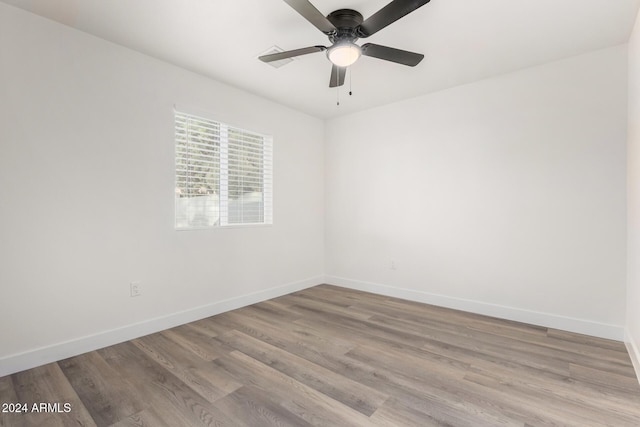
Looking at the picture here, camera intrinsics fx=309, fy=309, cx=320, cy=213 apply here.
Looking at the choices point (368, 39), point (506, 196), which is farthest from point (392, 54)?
point (506, 196)

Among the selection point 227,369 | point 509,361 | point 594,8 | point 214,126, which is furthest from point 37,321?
point 594,8

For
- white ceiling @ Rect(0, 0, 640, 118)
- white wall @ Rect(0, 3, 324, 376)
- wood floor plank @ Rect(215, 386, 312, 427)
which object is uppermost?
white ceiling @ Rect(0, 0, 640, 118)

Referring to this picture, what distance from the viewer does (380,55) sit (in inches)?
89.3

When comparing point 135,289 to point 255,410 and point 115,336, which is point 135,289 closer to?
point 115,336

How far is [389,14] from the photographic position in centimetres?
181

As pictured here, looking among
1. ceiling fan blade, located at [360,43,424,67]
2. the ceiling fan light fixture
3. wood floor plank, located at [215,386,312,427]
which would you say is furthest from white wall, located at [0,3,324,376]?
ceiling fan blade, located at [360,43,424,67]

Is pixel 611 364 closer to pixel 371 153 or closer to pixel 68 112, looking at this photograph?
pixel 371 153

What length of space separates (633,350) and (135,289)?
399cm

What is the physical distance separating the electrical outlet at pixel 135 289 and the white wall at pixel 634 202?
12.5ft

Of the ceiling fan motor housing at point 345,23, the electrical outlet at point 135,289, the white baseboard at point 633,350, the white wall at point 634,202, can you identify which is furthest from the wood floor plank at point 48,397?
the white wall at point 634,202

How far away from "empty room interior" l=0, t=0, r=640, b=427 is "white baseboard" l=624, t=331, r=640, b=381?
34 millimetres

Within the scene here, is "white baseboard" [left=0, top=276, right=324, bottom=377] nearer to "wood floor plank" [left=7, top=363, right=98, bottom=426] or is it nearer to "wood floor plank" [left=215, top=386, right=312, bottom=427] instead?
"wood floor plank" [left=7, top=363, right=98, bottom=426]

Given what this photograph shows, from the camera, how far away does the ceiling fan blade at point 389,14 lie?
1.70 meters

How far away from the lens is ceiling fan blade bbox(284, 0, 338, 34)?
5.65ft
